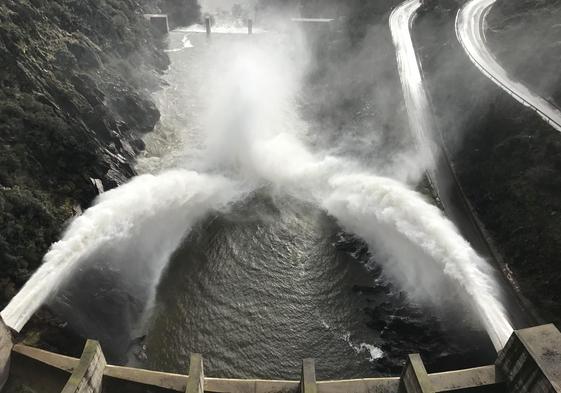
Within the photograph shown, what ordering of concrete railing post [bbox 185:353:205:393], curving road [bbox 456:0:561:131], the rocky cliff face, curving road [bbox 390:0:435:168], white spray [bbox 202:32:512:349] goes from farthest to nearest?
curving road [bbox 390:0:435:168] < curving road [bbox 456:0:561:131] < white spray [bbox 202:32:512:349] < the rocky cliff face < concrete railing post [bbox 185:353:205:393]

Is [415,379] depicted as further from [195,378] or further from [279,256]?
[279,256]

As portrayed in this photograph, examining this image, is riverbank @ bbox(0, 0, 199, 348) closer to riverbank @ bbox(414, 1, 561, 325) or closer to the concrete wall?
the concrete wall

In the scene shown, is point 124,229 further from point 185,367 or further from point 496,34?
point 496,34

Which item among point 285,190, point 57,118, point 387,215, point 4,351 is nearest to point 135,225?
point 57,118

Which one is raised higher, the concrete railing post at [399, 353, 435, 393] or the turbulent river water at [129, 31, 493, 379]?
the turbulent river water at [129, 31, 493, 379]

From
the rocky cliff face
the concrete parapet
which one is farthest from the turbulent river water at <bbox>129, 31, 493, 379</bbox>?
the rocky cliff face

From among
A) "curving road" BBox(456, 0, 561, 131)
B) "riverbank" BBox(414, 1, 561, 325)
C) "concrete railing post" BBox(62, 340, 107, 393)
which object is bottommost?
"concrete railing post" BBox(62, 340, 107, 393)

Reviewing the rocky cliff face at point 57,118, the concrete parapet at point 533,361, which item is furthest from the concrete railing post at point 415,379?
the rocky cliff face at point 57,118
